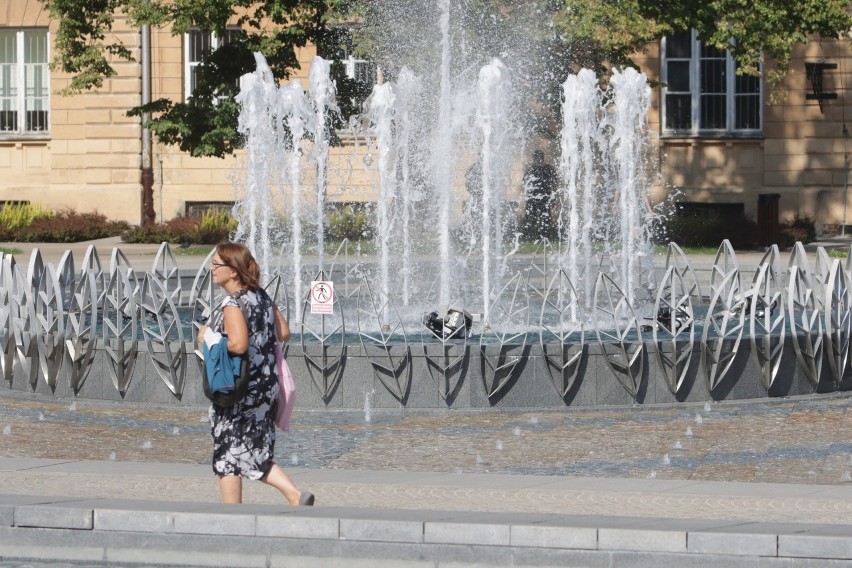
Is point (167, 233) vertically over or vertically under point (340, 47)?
under

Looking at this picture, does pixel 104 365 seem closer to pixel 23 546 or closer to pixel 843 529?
pixel 23 546

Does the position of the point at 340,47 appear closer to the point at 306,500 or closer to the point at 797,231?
the point at 797,231

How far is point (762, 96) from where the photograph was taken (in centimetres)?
3684

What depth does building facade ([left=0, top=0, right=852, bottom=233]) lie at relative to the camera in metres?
36.0

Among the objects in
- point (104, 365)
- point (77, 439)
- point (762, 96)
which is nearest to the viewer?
point (77, 439)

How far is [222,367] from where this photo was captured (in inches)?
320

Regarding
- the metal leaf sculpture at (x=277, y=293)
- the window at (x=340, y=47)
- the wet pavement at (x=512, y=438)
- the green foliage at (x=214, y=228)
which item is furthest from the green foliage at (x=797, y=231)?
the wet pavement at (x=512, y=438)

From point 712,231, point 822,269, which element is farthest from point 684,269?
point 712,231

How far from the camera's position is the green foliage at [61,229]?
35594mm

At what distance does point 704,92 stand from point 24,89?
1543 cm

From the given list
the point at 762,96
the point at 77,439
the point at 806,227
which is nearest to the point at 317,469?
the point at 77,439

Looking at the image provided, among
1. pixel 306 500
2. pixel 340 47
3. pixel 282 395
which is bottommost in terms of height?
pixel 306 500

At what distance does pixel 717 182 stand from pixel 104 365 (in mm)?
24746

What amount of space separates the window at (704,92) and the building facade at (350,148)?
0.02m
